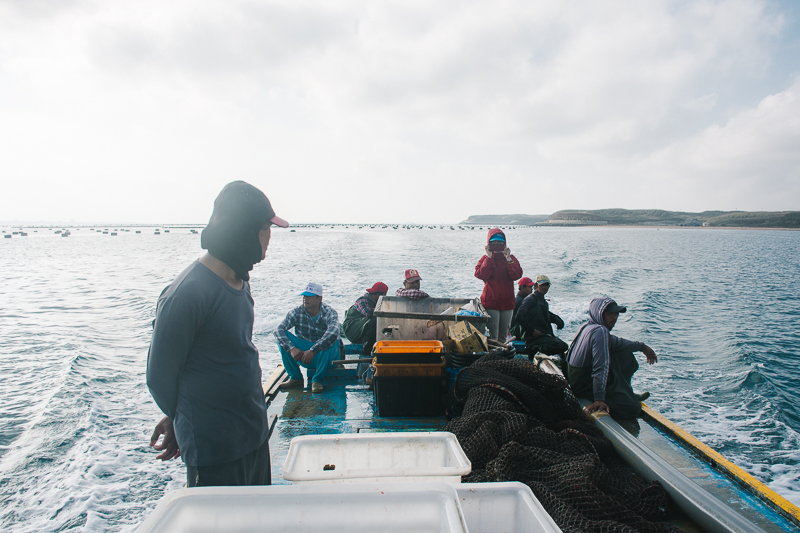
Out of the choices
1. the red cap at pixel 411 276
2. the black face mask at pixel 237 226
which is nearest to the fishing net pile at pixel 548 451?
the black face mask at pixel 237 226

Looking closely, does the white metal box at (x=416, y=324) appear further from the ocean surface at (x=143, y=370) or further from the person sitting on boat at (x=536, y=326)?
the ocean surface at (x=143, y=370)

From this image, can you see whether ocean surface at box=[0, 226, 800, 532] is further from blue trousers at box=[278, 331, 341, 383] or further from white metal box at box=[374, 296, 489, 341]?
white metal box at box=[374, 296, 489, 341]

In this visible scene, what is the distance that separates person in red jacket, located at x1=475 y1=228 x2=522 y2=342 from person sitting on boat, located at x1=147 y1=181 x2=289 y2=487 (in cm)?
497

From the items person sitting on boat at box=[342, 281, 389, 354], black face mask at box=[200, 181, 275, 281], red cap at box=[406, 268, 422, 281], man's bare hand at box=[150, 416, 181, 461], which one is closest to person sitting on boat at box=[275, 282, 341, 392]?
person sitting on boat at box=[342, 281, 389, 354]

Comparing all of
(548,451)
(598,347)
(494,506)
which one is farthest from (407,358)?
(494,506)

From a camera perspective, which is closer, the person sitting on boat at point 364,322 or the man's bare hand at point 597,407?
the man's bare hand at point 597,407

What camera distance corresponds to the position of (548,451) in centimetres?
307

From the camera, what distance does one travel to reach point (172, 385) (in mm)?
1723

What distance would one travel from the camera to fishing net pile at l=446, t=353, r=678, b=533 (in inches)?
102

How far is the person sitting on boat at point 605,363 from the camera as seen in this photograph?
4211 millimetres

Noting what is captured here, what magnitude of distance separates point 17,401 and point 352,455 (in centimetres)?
741

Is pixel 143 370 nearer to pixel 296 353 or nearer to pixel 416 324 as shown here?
pixel 296 353

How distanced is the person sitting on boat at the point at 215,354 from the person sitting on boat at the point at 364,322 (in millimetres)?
4346

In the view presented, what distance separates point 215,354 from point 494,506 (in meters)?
1.33
